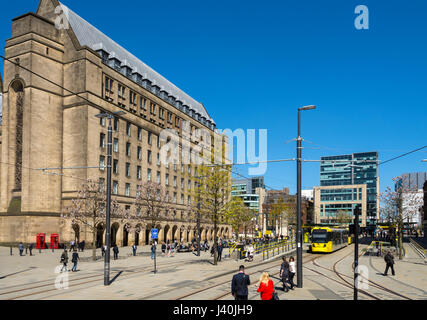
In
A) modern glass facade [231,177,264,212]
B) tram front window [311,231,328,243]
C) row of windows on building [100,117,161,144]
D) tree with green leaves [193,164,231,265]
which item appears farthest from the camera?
modern glass facade [231,177,264,212]

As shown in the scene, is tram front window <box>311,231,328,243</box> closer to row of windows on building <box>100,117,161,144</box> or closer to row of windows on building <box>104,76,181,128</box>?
row of windows on building <box>100,117,161,144</box>

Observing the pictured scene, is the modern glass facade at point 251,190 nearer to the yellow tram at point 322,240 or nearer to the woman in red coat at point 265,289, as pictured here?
the yellow tram at point 322,240

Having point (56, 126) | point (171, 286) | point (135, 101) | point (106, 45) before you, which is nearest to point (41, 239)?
point (56, 126)

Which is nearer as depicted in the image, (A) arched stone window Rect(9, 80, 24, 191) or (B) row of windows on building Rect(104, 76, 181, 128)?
Answer: (A) arched stone window Rect(9, 80, 24, 191)

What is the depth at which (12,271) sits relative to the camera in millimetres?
26938

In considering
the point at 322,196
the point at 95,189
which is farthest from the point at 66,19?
the point at 322,196

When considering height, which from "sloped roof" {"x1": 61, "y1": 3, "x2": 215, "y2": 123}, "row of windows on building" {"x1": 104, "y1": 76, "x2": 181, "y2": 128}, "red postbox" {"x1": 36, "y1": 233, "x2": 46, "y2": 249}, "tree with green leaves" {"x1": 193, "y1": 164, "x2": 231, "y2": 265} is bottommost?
"red postbox" {"x1": 36, "y1": 233, "x2": 46, "y2": 249}

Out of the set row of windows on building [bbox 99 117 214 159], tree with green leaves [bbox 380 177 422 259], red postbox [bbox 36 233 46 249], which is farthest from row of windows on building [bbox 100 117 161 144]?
tree with green leaves [bbox 380 177 422 259]

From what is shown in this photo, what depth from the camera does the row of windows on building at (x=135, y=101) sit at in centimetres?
6203

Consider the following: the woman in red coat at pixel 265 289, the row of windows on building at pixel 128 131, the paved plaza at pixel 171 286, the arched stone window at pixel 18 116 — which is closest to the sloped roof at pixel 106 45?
the row of windows on building at pixel 128 131

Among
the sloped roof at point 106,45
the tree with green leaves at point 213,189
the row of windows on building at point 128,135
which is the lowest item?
the tree with green leaves at point 213,189

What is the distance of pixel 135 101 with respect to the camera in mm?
68938

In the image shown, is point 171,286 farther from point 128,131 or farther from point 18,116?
point 128,131

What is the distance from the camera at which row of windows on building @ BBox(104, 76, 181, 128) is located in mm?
62031
